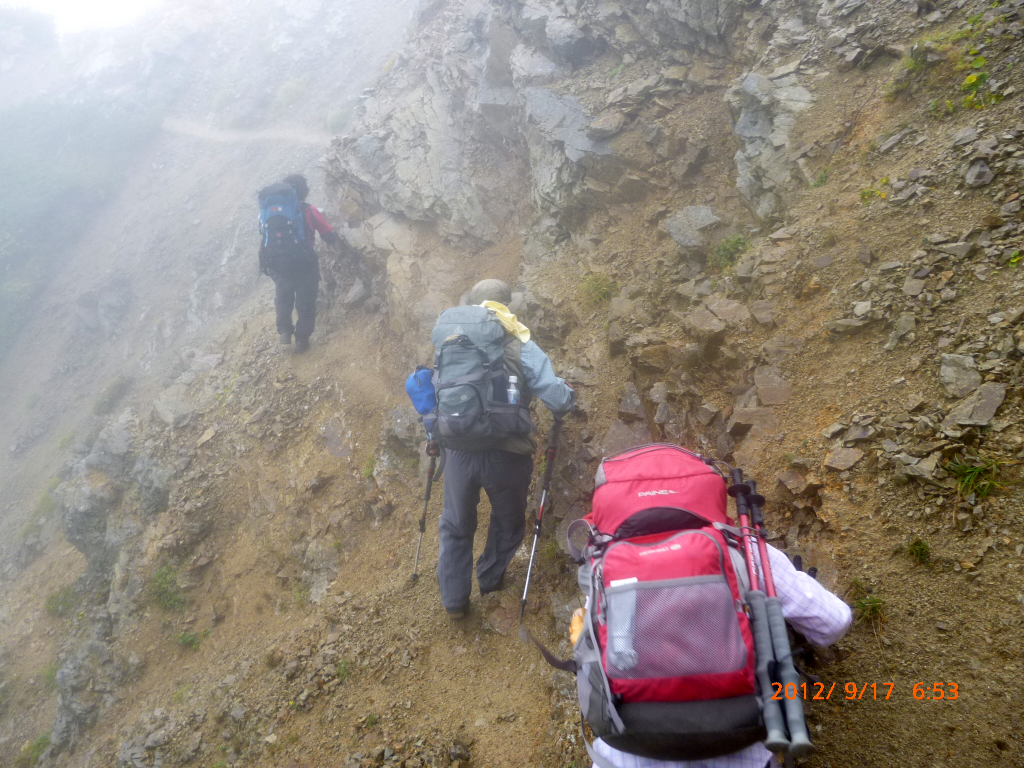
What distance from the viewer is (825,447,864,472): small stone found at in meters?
3.80

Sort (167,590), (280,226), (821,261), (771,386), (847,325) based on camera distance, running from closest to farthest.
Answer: (847,325) → (771,386) → (821,261) → (167,590) → (280,226)

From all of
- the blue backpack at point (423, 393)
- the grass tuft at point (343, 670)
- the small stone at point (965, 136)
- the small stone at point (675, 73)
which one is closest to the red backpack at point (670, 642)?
the blue backpack at point (423, 393)

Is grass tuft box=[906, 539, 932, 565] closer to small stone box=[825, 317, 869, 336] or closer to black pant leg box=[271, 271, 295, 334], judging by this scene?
small stone box=[825, 317, 869, 336]

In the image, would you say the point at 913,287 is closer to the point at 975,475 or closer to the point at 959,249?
the point at 959,249

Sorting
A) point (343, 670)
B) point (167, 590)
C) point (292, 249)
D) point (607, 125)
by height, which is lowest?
point (167, 590)

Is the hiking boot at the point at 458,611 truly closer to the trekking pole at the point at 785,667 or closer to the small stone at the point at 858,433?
the trekking pole at the point at 785,667

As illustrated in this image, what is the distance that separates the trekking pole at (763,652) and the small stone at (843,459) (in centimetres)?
153

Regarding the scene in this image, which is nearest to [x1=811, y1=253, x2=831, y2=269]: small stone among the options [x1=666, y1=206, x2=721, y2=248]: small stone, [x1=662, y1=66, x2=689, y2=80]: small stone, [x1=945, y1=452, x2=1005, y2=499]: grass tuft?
[x1=666, y1=206, x2=721, y2=248]: small stone

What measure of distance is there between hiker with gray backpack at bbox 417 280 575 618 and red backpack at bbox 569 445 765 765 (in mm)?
2234

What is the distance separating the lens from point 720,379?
5219mm

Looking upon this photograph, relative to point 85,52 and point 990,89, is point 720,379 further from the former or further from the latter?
point 85,52

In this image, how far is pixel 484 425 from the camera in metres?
4.77

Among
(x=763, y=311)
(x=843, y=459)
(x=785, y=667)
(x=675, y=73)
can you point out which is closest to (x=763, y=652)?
(x=785, y=667)

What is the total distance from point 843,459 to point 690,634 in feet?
7.67
